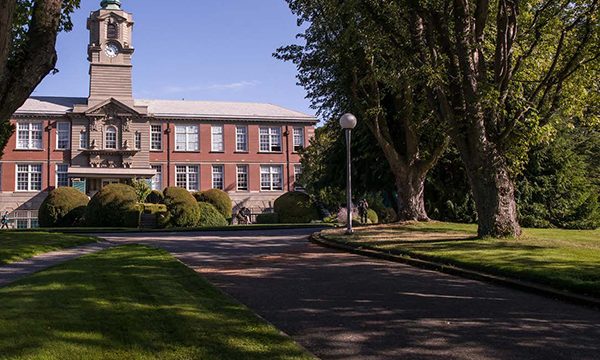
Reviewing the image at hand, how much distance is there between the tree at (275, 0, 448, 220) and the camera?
Result: 1767cm

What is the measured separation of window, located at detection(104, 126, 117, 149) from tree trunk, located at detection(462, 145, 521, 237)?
41.4m

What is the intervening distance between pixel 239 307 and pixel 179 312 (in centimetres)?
78

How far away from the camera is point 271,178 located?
54.6m

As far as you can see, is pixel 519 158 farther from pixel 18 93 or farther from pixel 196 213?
pixel 196 213

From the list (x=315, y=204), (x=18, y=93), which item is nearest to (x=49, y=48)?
(x=18, y=93)

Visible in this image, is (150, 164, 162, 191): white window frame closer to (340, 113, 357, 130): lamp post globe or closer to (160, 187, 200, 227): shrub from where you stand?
(160, 187, 200, 227): shrub

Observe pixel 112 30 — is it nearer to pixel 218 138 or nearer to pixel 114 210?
pixel 218 138

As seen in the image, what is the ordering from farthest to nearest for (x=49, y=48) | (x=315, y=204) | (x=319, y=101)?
(x=315, y=204), (x=319, y=101), (x=49, y=48)

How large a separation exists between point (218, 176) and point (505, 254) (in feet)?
143

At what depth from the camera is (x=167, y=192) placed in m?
33.2

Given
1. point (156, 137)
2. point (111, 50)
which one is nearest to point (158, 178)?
point (156, 137)

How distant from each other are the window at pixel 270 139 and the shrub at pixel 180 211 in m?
22.4

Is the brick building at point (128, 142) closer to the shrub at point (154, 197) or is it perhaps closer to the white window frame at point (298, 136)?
the white window frame at point (298, 136)

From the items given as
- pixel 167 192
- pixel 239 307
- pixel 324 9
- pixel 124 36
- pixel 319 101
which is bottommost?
pixel 239 307
